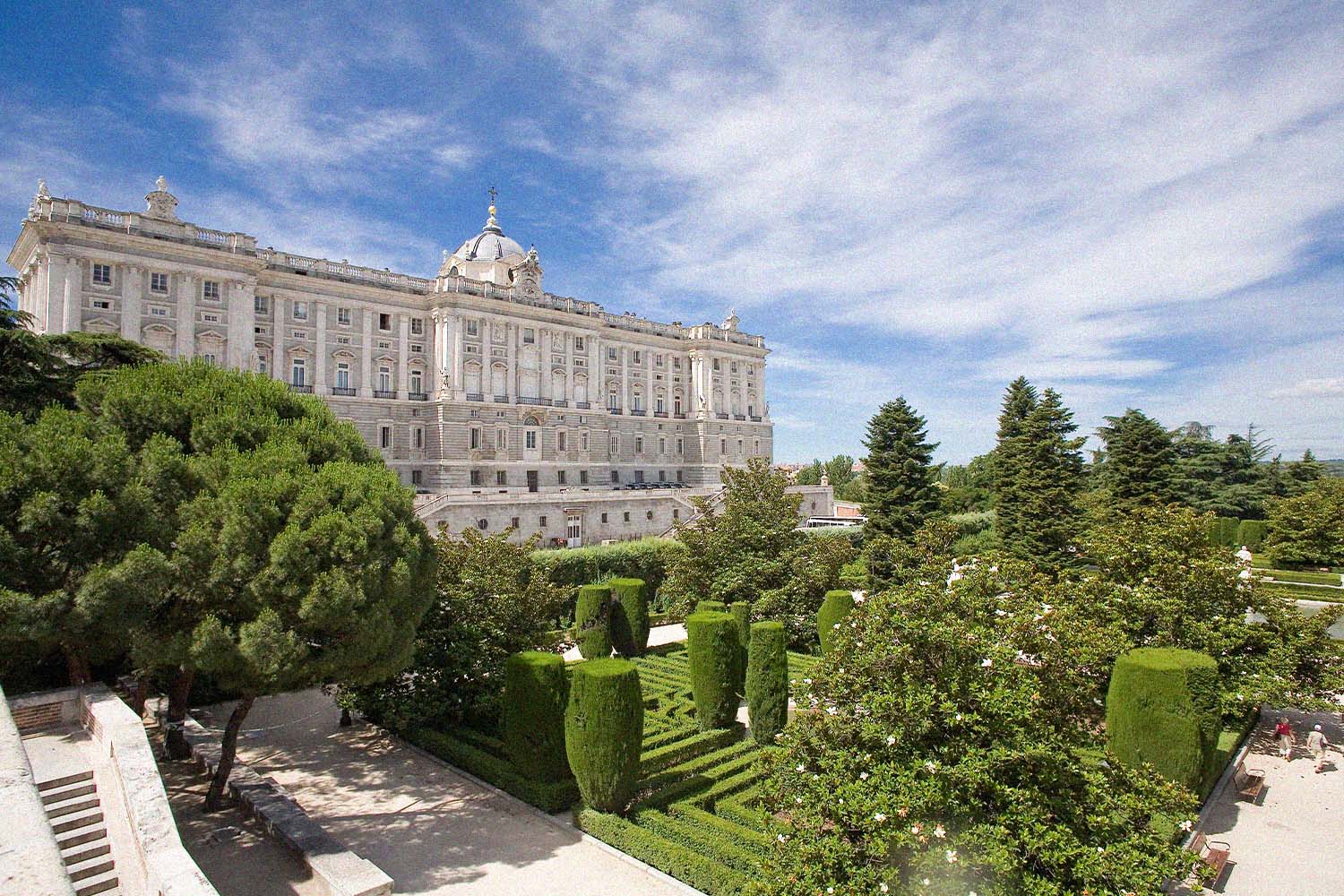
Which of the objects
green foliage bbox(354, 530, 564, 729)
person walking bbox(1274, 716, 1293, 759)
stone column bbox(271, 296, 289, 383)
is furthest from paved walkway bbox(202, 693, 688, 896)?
stone column bbox(271, 296, 289, 383)

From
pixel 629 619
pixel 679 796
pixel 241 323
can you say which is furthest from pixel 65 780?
pixel 241 323

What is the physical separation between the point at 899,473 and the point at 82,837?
28691 millimetres

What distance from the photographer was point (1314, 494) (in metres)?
33.9

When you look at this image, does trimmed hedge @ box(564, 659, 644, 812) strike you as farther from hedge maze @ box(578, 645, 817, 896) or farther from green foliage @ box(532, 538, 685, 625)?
green foliage @ box(532, 538, 685, 625)

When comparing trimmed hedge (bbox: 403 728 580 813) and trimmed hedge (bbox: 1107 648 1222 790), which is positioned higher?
trimmed hedge (bbox: 1107 648 1222 790)

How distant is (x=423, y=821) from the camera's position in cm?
1161

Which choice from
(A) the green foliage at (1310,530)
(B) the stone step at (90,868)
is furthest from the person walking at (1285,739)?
(A) the green foliage at (1310,530)

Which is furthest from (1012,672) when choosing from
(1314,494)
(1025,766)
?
(1314,494)

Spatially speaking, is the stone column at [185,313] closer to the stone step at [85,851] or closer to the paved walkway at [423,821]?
the paved walkway at [423,821]

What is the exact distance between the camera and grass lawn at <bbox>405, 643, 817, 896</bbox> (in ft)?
32.0

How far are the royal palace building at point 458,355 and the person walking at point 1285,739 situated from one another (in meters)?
30.5

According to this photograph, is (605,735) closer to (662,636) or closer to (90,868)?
(90,868)

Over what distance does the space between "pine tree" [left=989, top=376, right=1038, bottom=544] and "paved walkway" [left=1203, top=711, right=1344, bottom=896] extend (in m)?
16.2

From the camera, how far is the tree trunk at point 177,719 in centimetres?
1270
